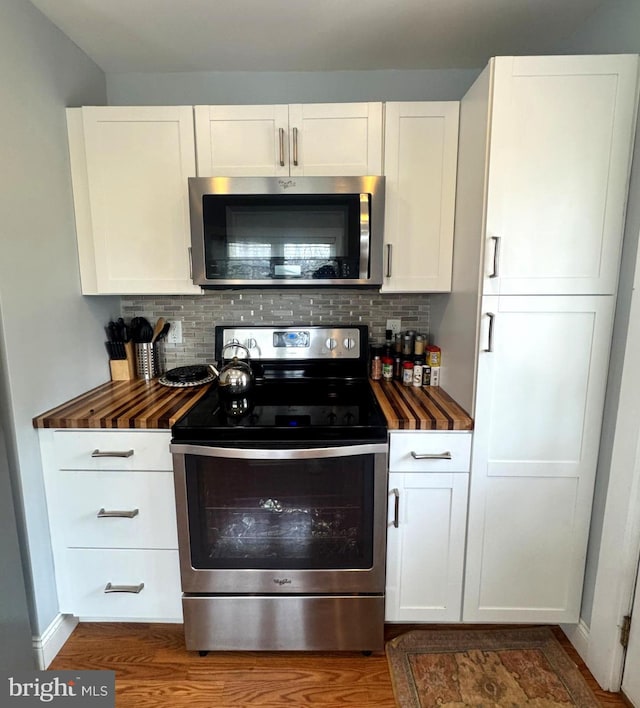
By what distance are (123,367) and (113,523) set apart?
75 centimetres

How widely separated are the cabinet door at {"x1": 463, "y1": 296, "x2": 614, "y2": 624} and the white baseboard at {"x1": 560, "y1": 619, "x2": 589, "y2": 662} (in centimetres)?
3

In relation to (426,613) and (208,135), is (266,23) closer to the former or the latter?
(208,135)

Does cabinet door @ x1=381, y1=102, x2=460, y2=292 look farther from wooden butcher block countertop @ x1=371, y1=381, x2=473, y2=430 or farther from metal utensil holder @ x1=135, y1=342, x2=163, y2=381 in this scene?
metal utensil holder @ x1=135, y1=342, x2=163, y2=381

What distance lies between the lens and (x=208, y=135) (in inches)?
63.2

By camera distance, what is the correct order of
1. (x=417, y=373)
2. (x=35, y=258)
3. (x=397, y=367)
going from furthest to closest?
1. (x=397, y=367)
2. (x=417, y=373)
3. (x=35, y=258)

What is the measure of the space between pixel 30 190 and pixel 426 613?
7.22ft

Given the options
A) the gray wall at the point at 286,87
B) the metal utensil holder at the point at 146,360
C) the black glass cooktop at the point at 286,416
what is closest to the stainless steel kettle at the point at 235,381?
the black glass cooktop at the point at 286,416

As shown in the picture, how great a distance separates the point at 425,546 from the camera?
1.50m

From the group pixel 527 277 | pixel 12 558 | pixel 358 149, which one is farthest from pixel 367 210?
pixel 12 558

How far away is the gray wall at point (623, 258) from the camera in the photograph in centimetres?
126

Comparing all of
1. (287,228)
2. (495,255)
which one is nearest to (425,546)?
(495,255)

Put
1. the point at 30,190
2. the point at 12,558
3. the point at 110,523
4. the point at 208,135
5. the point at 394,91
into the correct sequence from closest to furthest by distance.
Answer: the point at 12,558, the point at 30,190, the point at 110,523, the point at 208,135, the point at 394,91

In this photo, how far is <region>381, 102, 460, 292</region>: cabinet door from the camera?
1569 millimetres

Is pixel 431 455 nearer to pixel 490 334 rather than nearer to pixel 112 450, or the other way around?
pixel 490 334
